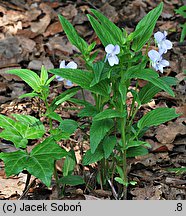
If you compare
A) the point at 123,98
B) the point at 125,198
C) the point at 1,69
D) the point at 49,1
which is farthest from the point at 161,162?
the point at 49,1

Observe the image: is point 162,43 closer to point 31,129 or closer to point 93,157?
point 93,157

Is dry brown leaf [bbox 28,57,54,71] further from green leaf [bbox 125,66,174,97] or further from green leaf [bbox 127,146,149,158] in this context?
green leaf [bbox 125,66,174,97]

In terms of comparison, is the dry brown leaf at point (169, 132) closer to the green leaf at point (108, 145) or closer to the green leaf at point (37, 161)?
the green leaf at point (108, 145)

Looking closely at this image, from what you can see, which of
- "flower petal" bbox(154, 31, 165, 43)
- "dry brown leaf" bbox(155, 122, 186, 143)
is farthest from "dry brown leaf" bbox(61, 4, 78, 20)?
"flower petal" bbox(154, 31, 165, 43)

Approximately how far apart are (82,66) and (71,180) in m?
1.87

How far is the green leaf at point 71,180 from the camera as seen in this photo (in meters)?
2.58

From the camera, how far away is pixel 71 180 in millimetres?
2590

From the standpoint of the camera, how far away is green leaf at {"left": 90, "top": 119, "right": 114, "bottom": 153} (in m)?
2.33

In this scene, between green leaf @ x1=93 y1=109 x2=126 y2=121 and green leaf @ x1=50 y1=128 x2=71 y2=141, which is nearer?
green leaf @ x1=93 y1=109 x2=126 y2=121

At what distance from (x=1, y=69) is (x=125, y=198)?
2.03 m

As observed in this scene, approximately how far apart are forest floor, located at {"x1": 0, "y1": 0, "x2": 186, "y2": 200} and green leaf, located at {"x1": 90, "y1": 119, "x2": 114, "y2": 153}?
25 centimetres

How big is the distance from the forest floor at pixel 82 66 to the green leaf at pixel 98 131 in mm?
254
